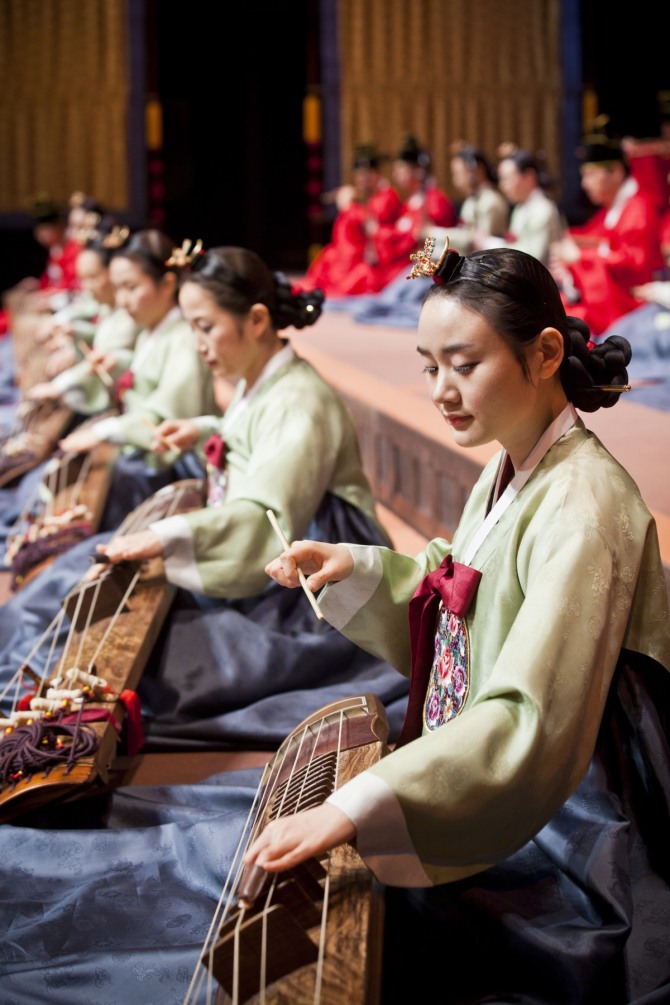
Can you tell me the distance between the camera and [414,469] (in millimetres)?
3879

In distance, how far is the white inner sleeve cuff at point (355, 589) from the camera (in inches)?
68.2

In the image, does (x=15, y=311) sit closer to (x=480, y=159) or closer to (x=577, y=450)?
(x=480, y=159)

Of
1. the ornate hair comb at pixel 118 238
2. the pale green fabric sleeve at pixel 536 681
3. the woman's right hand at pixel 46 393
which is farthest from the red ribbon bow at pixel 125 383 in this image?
the pale green fabric sleeve at pixel 536 681

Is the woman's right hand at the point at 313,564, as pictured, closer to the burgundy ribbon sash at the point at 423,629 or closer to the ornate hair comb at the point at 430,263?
the burgundy ribbon sash at the point at 423,629

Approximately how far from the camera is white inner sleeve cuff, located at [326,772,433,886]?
4.19ft

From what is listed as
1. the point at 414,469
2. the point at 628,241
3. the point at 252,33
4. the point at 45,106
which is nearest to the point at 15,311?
the point at 45,106

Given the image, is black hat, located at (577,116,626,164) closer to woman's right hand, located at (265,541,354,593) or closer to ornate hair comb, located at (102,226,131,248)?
ornate hair comb, located at (102,226,131,248)

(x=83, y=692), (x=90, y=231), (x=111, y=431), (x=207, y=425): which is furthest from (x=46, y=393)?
(x=83, y=692)

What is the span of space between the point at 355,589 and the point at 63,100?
1048 centimetres

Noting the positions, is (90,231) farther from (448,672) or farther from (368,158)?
(448,672)

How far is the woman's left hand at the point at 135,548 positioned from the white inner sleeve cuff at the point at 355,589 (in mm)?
817

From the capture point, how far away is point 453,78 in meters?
11.1

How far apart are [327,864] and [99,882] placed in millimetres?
488

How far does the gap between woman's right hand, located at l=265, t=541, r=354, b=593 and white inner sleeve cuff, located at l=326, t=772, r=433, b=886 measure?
418 mm
